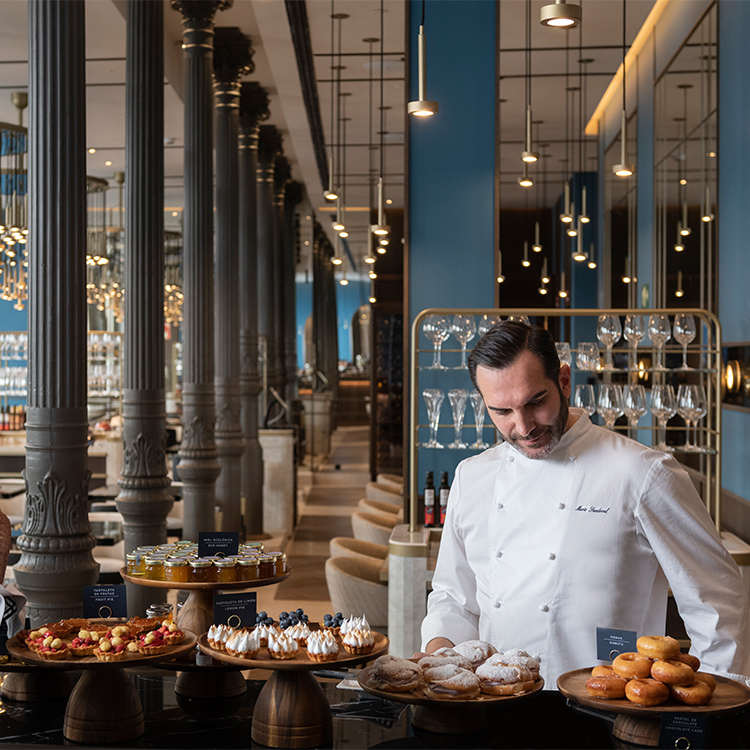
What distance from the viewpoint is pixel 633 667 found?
172cm

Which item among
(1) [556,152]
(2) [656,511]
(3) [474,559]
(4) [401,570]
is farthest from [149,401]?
(1) [556,152]

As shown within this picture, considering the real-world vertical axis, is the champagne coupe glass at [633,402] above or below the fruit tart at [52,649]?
above

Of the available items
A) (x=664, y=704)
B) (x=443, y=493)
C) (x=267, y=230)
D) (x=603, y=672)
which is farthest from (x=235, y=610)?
(x=267, y=230)

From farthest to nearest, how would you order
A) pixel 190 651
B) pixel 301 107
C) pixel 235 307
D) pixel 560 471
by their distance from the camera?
1. pixel 301 107
2. pixel 235 307
3. pixel 560 471
4. pixel 190 651

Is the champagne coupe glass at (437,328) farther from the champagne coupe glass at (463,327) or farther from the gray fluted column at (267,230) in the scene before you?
the gray fluted column at (267,230)

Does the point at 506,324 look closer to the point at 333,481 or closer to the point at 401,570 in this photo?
the point at 401,570

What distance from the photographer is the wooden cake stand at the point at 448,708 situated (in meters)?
1.70

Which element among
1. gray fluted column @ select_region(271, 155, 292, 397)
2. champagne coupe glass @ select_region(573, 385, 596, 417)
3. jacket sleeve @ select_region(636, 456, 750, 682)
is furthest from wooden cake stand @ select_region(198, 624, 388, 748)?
gray fluted column @ select_region(271, 155, 292, 397)

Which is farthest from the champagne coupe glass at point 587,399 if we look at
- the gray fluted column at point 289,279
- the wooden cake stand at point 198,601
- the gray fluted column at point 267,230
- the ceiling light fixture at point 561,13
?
the gray fluted column at point 289,279

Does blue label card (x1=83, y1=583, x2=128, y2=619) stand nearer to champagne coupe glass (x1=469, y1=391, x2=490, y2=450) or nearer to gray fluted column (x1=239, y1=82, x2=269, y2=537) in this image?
champagne coupe glass (x1=469, y1=391, x2=490, y2=450)

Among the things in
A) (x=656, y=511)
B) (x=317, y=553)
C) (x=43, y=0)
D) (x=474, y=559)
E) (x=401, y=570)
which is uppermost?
(x=43, y=0)

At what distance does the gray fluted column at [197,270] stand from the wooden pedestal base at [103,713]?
5.21 meters

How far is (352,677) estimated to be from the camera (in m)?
2.23

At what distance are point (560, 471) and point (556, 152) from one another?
1074 cm
